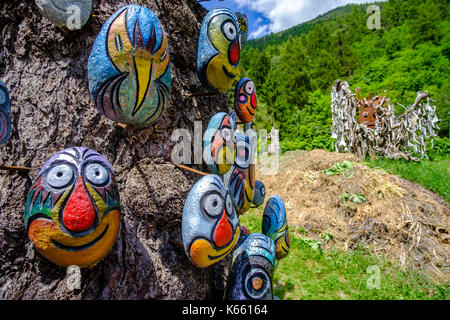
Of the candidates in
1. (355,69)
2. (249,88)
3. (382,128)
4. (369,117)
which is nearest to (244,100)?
(249,88)

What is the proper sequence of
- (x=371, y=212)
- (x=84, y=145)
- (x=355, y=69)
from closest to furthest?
(x=84, y=145) < (x=371, y=212) < (x=355, y=69)

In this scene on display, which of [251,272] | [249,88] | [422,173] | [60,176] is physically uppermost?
[249,88]

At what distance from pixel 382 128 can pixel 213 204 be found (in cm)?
822

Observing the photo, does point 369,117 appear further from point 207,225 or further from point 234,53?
point 207,225

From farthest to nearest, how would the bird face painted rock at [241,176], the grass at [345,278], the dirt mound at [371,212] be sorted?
the dirt mound at [371,212] → the grass at [345,278] → the bird face painted rock at [241,176]

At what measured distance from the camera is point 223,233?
1.20 metres

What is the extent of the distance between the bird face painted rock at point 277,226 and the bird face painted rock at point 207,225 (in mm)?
873

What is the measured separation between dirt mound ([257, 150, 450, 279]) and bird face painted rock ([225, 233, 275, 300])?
3.05 metres

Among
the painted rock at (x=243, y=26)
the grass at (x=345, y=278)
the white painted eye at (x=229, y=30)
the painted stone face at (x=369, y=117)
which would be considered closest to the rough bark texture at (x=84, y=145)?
the white painted eye at (x=229, y=30)

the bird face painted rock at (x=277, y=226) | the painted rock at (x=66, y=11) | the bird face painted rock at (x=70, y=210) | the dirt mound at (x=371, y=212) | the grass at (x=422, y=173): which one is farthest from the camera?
the grass at (x=422, y=173)

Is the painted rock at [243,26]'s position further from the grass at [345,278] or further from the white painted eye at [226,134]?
the grass at [345,278]

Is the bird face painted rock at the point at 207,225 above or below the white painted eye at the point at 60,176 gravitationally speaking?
below

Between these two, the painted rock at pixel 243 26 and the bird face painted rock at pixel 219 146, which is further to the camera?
the painted rock at pixel 243 26

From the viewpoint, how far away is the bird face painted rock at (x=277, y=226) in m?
2.05
